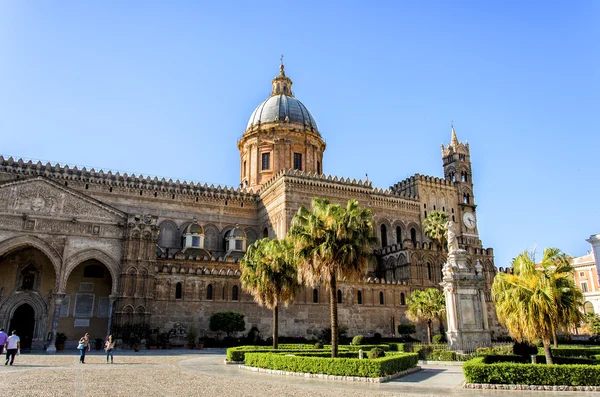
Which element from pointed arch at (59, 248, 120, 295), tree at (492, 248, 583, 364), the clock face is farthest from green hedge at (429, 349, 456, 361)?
the clock face

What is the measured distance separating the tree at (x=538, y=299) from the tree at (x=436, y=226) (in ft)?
106

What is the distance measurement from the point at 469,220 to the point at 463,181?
522cm

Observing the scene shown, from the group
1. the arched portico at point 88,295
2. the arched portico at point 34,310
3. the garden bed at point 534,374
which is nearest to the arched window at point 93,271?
the arched portico at point 88,295

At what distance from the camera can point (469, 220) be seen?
6069 centimetres

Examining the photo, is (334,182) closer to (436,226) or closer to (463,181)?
(436,226)

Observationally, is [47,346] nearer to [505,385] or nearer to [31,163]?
[31,163]

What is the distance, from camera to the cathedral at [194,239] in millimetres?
36594

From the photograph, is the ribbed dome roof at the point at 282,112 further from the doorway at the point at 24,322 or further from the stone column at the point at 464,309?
the stone column at the point at 464,309

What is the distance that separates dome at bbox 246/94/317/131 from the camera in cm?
6069

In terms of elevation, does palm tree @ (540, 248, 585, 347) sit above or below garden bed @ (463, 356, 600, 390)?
above

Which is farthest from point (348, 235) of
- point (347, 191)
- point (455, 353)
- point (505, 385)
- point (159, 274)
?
point (347, 191)

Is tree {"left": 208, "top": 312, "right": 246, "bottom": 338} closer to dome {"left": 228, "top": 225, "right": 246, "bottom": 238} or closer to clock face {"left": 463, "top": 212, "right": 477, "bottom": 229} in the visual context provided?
dome {"left": 228, "top": 225, "right": 246, "bottom": 238}

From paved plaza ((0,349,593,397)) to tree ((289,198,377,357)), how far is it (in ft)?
17.1

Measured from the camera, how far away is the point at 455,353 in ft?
80.1
